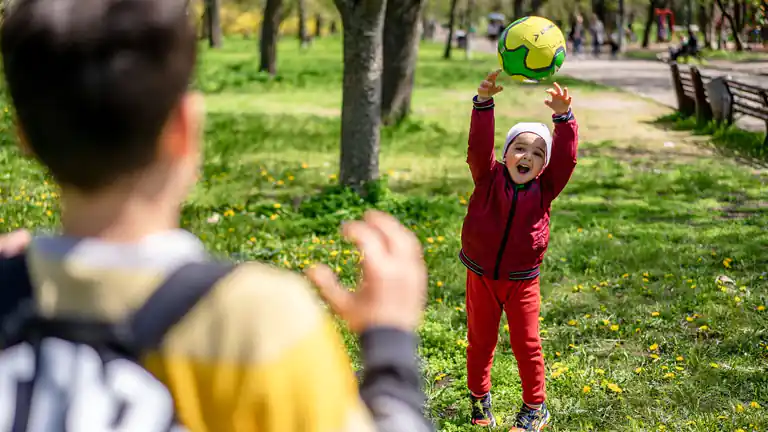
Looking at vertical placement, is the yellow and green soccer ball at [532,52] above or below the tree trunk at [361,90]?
above

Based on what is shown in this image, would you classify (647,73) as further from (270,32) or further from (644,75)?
(270,32)

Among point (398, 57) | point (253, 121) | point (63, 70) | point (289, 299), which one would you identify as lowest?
point (253, 121)

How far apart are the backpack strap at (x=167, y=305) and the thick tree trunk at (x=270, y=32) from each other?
940 inches

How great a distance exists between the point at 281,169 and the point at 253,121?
469 cm

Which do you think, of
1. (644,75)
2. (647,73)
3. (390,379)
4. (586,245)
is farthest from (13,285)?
(647,73)

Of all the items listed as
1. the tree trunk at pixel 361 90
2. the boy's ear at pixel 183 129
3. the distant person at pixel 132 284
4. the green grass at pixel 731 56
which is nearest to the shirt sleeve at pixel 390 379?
the distant person at pixel 132 284

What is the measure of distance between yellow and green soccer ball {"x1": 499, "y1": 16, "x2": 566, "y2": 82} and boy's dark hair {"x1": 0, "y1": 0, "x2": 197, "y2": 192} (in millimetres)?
4444

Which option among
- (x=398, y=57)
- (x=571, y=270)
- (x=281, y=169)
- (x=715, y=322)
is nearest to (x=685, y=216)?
(x=571, y=270)

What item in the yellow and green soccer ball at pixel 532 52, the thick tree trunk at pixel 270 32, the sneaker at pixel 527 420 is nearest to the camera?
the sneaker at pixel 527 420

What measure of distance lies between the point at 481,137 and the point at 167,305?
306 cm

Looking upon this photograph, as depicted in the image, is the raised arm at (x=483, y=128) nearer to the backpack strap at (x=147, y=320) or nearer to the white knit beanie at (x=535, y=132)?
the white knit beanie at (x=535, y=132)

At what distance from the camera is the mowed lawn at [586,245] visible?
482 centimetres

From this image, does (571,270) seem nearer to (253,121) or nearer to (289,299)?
(289,299)

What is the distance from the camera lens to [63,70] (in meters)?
1.11
